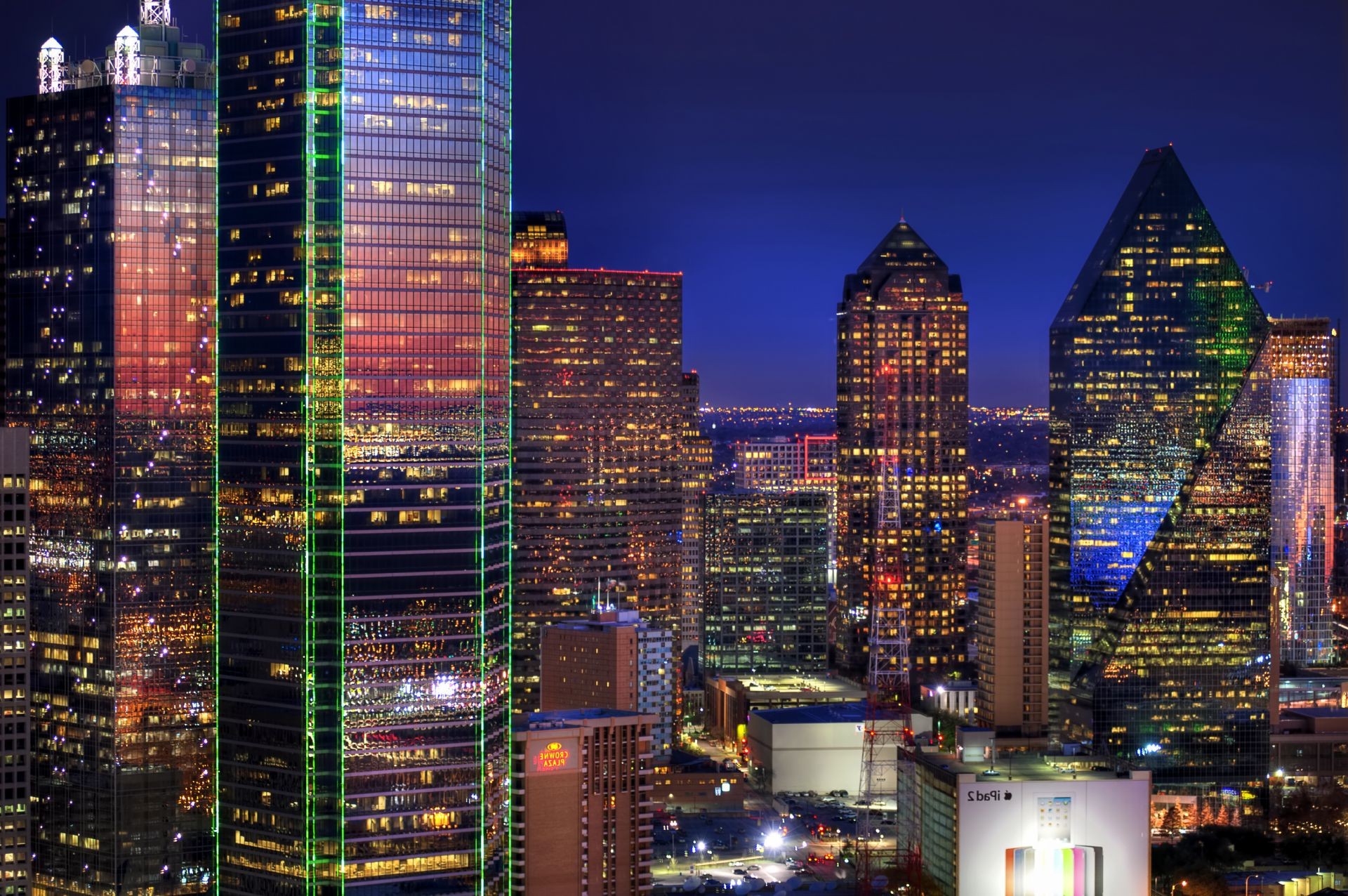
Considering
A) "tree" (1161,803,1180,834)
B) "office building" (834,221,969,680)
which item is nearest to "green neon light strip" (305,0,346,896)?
"tree" (1161,803,1180,834)

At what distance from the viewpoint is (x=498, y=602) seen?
209 feet

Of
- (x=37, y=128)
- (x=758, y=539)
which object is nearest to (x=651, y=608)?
(x=758, y=539)

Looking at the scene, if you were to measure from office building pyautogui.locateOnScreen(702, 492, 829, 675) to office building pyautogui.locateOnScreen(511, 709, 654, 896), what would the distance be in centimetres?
5573

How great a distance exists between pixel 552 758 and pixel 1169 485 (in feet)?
166

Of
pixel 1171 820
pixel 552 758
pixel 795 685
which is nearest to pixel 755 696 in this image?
pixel 795 685

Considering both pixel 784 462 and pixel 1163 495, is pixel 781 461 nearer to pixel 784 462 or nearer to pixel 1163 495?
pixel 784 462

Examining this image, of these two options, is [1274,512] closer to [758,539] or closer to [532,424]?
[758,539]

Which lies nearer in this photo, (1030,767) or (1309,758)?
(1030,767)

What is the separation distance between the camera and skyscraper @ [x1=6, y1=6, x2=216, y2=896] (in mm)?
70750

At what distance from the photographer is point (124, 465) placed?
234 ft

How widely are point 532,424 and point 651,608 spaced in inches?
509

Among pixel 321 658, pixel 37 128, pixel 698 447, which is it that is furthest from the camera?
pixel 698 447

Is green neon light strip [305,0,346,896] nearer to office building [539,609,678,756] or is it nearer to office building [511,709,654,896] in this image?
office building [511,709,654,896]

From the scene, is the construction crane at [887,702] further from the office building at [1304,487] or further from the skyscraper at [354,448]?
the office building at [1304,487]
